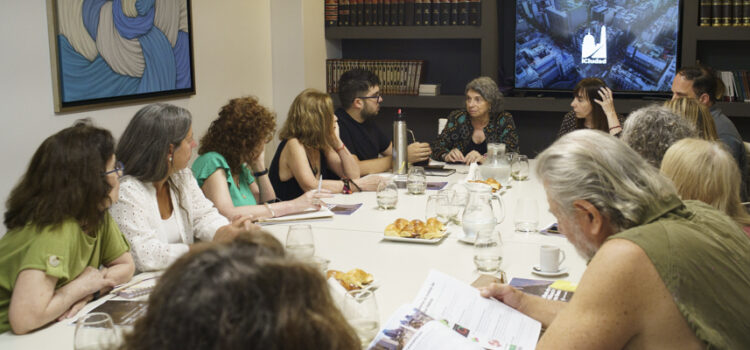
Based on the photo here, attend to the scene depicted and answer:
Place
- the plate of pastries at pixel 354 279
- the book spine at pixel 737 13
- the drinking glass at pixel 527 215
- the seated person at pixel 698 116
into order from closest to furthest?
the plate of pastries at pixel 354 279, the drinking glass at pixel 527 215, the seated person at pixel 698 116, the book spine at pixel 737 13

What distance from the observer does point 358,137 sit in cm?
448

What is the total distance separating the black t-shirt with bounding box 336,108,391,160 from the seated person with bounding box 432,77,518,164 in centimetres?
43

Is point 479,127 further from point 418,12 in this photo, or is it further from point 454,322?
point 454,322

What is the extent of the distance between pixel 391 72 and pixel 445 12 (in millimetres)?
661

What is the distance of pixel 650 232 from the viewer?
137cm

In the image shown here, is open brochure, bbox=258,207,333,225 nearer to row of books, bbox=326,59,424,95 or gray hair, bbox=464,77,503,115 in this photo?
gray hair, bbox=464,77,503,115

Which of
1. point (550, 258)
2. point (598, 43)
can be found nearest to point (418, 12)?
point (598, 43)

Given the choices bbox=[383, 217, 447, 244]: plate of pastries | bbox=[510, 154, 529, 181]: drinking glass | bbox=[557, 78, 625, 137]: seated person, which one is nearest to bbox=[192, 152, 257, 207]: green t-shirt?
bbox=[383, 217, 447, 244]: plate of pastries

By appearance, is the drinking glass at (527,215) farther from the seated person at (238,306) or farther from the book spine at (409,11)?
the book spine at (409,11)

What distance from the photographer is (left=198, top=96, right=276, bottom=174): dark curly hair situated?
10.4ft

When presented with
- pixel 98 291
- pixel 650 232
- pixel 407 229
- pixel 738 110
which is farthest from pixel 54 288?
pixel 738 110

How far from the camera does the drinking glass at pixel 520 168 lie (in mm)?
3842

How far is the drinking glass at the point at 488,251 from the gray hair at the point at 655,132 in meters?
0.96

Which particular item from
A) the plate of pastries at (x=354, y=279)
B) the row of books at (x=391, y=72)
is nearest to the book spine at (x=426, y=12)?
the row of books at (x=391, y=72)
